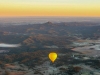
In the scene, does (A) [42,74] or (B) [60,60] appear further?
(B) [60,60]

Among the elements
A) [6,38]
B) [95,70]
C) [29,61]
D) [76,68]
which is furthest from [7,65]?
[6,38]

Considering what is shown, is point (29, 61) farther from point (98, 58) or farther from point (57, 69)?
point (98, 58)

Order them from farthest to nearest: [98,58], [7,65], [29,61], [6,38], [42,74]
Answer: [6,38] → [98,58] → [29,61] → [7,65] → [42,74]

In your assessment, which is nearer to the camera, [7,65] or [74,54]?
[7,65]

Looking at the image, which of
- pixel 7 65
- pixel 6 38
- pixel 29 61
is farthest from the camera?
pixel 6 38

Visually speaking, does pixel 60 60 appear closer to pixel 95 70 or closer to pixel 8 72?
pixel 95 70

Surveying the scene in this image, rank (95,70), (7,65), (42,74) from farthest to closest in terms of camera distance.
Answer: (7,65) < (95,70) < (42,74)

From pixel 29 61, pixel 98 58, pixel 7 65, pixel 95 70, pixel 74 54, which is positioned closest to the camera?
pixel 95 70

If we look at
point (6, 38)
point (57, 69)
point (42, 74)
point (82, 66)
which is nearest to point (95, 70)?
point (82, 66)
